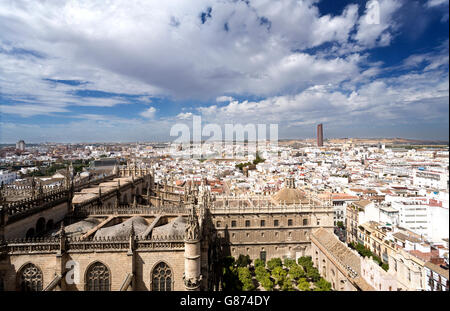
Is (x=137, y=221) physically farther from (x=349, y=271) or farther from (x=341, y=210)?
(x=341, y=210)

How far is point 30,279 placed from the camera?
802 centimetres

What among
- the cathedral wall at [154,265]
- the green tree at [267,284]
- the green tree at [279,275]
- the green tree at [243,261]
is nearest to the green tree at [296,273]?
the green tree at [279,275]

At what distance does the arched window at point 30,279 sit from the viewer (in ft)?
26.2

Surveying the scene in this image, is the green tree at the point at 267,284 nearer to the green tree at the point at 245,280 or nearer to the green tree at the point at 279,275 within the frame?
the green tree at the point at 279,275

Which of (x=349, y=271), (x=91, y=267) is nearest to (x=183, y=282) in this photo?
(x=91, y=267)

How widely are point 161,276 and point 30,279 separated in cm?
438

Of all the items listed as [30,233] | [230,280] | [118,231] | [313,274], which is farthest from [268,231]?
[30,233]

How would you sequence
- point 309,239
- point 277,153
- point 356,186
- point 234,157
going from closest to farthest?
point 309,239, point 356,186, point 277,153, point 234,157

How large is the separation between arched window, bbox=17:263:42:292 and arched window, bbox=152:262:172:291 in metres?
3.81

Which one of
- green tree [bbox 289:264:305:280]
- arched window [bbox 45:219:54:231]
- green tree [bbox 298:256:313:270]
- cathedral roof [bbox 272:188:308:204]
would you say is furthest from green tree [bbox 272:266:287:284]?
arched window [bbox 45:219:54:231]

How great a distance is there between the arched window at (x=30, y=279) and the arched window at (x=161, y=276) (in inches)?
150

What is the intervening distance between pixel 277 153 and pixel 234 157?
2056cm

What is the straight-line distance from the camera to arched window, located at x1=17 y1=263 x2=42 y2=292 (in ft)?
26.2
